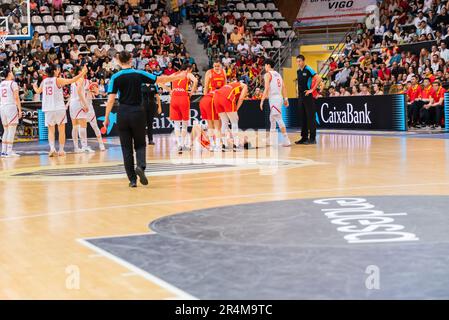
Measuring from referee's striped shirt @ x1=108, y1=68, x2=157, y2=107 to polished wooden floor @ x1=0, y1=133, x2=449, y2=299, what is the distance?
118cm

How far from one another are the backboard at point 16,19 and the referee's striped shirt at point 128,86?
45.1ft

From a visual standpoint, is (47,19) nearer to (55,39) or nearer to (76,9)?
(76,9)

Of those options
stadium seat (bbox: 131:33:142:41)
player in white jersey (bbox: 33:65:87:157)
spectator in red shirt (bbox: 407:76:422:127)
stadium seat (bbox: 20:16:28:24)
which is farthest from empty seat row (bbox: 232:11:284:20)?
player in white jersey (bbox: 33:65:87:157)

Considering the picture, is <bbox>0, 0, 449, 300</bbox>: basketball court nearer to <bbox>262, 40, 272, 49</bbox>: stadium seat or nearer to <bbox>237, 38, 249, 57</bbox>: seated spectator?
<bbox>237, 38, 249, 57</bbox>: seated spectator

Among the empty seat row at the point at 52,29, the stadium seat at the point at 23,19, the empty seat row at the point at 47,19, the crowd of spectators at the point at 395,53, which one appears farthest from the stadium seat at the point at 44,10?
the crowd of spectators at the point at 395,53

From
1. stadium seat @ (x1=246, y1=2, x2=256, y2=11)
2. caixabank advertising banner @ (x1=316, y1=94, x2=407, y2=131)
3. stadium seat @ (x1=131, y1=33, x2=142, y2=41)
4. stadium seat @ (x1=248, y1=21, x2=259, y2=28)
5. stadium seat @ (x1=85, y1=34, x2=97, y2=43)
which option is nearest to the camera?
caixabank advertising banner @ (x1=316, y1=94, x2=407, y2=131)

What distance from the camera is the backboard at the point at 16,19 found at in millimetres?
23897

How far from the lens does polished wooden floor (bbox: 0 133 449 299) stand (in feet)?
17.6

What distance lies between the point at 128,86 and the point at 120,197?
183cm

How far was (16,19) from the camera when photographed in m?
24.4

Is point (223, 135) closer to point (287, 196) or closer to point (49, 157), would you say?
point (49, 157)

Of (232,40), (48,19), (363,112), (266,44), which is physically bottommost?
(363,112)

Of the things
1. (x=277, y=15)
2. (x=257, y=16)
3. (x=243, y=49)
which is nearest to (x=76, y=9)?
(x=243, y=49)

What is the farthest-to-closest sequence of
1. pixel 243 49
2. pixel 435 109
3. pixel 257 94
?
pixel 243 49 < pixel 257 94 < pixel 435 109
